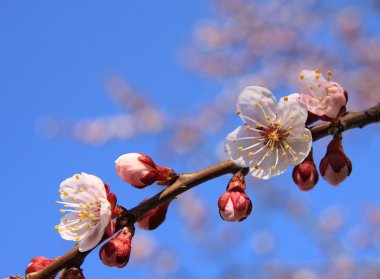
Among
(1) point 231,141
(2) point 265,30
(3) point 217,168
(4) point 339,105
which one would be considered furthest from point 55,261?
(2) point 265,30

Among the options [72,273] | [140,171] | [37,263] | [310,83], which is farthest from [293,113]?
[37,263]

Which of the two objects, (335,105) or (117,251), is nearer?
(117,251)

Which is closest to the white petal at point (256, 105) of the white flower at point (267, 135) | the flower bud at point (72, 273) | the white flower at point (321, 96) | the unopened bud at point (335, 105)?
the white flower at point (267, 135)

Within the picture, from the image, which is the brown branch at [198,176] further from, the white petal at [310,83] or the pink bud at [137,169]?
the white petal at [310,83]

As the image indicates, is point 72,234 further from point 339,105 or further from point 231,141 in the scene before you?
point 339,105

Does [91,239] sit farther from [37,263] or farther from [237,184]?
[237,184]

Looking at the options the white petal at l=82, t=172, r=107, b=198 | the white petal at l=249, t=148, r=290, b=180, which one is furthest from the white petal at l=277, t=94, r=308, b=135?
the white petal at l=82, t=172, r=107, b=198

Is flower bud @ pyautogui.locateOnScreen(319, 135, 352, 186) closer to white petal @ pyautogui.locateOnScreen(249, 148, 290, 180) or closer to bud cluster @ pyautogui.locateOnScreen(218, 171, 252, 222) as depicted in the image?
white petal @ pyautogui.locateOnScreen(249, 148, 290, 180)
